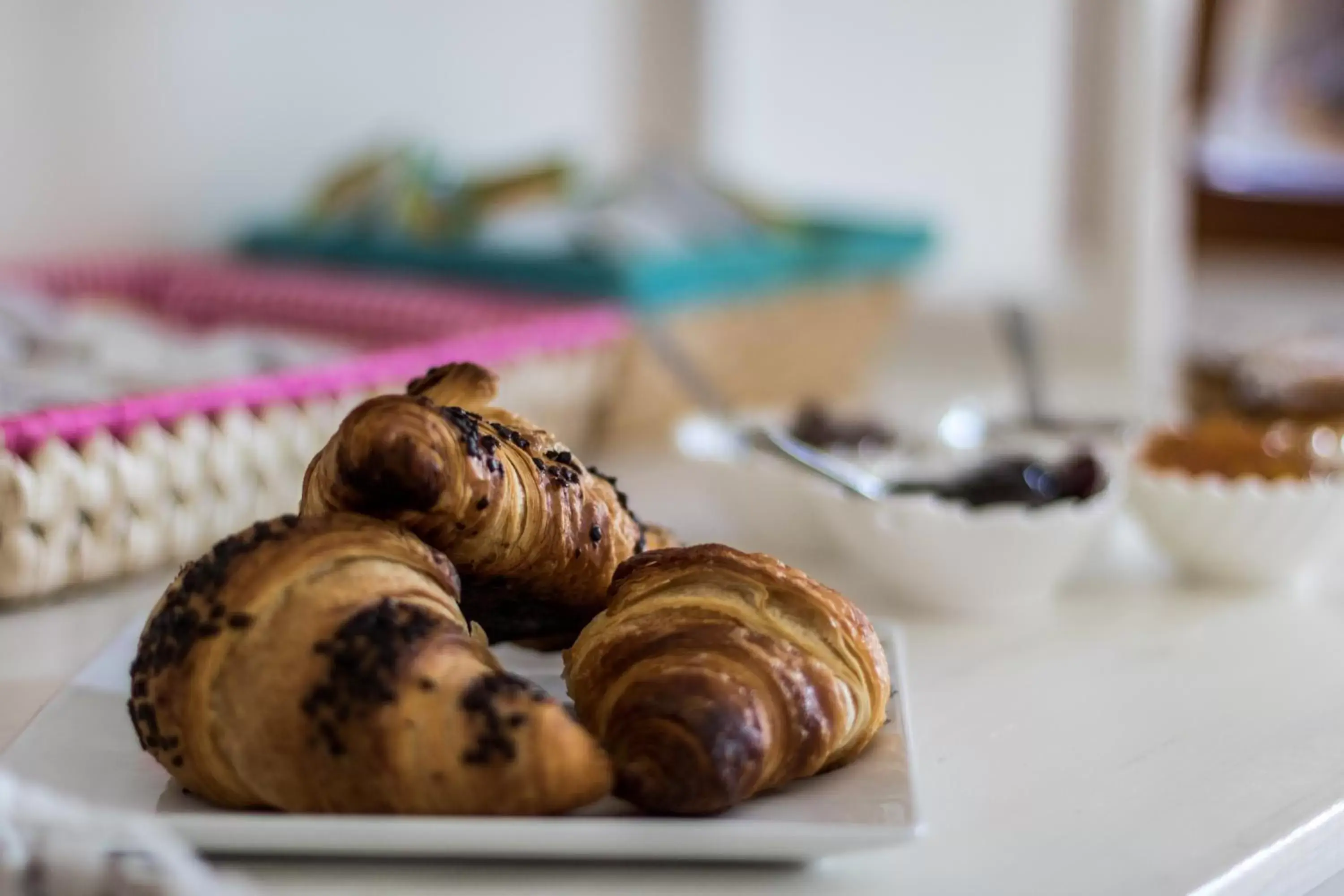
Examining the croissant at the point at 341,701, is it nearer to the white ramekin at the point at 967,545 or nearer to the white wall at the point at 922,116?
the white ramekin at the point at 967,545

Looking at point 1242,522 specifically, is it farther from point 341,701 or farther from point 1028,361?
point 341,701

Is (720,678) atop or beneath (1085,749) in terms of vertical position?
atop

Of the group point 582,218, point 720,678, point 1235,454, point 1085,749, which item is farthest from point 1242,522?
point 582,218

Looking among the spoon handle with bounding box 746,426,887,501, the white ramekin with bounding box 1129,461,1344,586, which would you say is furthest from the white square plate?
the white ramekin with bounding box 1129,461,1344,586

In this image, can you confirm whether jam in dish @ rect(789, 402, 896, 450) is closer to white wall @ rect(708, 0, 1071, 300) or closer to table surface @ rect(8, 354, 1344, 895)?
table surface @ rect(8, 354, 1344, 895)

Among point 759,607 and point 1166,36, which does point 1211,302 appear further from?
point 759,607

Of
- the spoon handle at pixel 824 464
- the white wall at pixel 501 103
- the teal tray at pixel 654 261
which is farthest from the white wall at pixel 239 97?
the spoon handle at pixel 824 464
